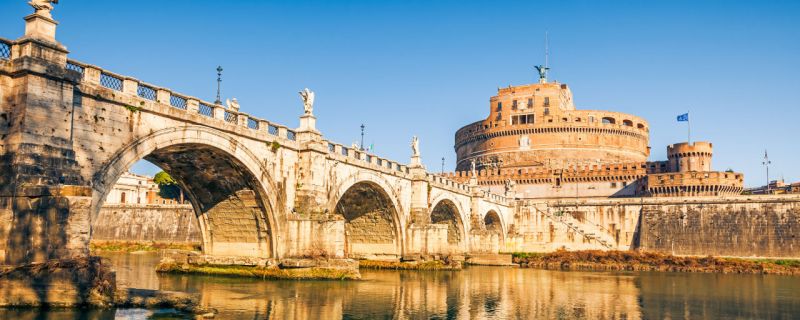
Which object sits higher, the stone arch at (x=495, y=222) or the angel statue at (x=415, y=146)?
the angel statue at (x=415, y=146)

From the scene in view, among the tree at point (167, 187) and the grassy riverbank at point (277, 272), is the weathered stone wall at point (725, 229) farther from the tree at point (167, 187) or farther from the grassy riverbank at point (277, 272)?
the tree at point (167, 187)

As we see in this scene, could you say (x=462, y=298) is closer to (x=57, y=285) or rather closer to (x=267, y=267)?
(x=267, y=267)

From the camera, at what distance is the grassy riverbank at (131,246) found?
62.3m

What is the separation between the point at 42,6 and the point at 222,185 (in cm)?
1320

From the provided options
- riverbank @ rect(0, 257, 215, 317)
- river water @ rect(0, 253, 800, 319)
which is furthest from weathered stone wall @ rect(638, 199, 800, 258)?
riverbank @ rect(0, 257, 215, 317)

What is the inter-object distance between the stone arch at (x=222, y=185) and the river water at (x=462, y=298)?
237 cm

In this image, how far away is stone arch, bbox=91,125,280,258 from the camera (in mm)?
25844

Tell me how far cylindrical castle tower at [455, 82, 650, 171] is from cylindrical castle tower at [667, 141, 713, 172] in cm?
1465

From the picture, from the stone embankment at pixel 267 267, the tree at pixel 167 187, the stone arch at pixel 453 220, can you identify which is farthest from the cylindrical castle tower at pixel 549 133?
the stone embankment at pixel 267 267

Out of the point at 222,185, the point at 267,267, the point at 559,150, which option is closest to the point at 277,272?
the point at 267,267

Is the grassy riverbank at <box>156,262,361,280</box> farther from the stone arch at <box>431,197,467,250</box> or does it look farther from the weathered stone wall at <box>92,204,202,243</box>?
the weathered stone wall at <box>92,204,202,243</box>

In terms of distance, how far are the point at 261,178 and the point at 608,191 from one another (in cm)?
6650

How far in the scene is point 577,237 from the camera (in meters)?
63.2

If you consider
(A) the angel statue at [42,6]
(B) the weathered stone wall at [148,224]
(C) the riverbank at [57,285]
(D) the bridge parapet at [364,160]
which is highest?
(A) the angel statue at [42,6]
